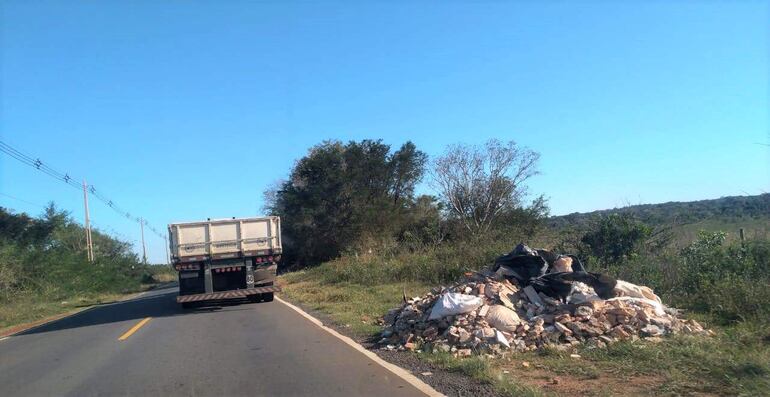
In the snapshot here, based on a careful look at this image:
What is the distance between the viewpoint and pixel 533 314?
9906mm

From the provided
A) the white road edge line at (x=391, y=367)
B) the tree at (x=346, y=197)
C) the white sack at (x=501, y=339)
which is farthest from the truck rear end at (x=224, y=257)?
the tree at (x=346, y=197)

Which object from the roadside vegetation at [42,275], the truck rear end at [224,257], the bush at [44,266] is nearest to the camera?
the truck rear end at [224,257]

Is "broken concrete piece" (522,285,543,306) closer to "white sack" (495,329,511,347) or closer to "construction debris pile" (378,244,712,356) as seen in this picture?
"construction debris pile" (378,244,712,356)

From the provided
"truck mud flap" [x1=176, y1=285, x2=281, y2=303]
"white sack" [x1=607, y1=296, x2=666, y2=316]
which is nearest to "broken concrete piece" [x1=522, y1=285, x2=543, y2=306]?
"white sack" [x1=607, y1=296, x2=666, y2=316]

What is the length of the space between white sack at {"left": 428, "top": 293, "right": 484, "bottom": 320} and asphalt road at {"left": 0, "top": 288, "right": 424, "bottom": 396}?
1637mm

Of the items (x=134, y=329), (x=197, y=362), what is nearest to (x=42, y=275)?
(x=134, y=329)

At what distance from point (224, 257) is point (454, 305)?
1097cm

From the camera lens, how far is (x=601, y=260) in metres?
16.3

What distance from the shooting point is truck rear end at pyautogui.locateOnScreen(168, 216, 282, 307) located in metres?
18.5

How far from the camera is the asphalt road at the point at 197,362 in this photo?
7.45 m

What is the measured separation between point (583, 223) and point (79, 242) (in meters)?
59.4

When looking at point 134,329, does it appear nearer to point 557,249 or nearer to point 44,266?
point 557,249

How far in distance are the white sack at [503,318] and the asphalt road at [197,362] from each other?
7.13 feet

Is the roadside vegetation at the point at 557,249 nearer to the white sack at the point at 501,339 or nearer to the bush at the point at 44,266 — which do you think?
the white sack at the point at 501,339
